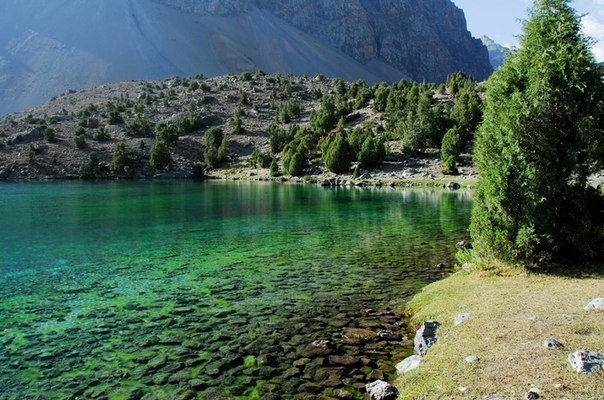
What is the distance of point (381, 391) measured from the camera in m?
11.5

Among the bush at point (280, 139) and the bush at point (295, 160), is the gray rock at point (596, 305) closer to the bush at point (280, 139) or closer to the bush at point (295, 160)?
the bush at point (295, 160)

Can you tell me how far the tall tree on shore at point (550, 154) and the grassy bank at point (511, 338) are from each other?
74.0 inches

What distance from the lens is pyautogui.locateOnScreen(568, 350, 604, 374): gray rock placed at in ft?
33.0

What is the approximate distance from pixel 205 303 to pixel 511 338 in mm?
12037

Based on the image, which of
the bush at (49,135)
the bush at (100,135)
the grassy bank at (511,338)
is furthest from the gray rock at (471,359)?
the bush at (100,135)

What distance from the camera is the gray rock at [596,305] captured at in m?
13.7

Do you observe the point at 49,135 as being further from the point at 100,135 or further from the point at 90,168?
the point at 90,168

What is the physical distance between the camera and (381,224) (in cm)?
4372

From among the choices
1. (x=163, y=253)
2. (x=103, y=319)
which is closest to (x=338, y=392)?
(x=103, y=319)

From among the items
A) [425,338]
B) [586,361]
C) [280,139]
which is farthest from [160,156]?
[586,361]

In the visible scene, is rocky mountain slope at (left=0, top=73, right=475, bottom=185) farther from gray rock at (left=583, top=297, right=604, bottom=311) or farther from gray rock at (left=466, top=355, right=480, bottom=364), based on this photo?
gray rock at (left=466, top=355, right=480, bottom=364)

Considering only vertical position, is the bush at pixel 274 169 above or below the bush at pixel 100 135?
below

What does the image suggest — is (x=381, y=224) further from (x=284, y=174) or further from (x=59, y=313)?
(x=284, y=174)

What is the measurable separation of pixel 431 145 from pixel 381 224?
76.5m
